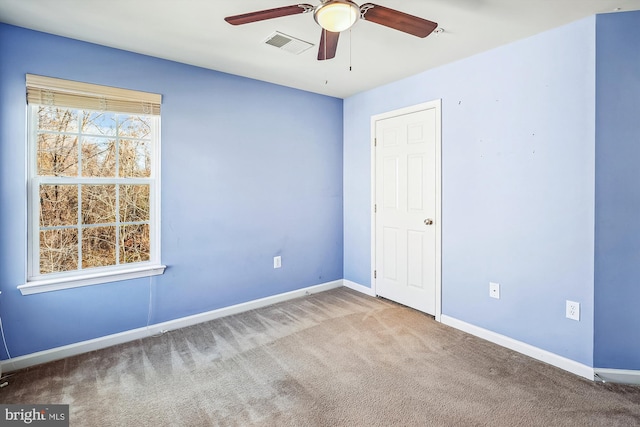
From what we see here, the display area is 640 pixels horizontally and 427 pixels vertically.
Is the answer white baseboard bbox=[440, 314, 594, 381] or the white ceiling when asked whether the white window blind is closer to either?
the white ceiling

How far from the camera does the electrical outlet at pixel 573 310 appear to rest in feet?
7.55

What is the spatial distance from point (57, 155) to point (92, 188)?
33cm

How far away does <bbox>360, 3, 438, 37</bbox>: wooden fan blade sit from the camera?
163 cm

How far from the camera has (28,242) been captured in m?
2.41

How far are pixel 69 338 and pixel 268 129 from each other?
2.56 metres

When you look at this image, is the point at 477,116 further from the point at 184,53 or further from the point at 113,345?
the point at 113,345

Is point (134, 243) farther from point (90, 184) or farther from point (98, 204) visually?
point (90, 184)

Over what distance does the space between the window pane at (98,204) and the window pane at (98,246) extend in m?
0.08

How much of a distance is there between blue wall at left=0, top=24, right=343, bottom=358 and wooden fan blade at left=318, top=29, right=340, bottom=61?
4.96 feet

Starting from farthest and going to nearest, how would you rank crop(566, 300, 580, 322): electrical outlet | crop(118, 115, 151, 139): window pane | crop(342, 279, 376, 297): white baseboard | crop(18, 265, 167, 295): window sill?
1. crop(342, 279, 376, 297): white baseboard
2. crop(118, 115, 151, 139): window pane
3. crop(18, 265, 167, 295): window sill
4. crop(566, 300, 580, 322): electrical outlet

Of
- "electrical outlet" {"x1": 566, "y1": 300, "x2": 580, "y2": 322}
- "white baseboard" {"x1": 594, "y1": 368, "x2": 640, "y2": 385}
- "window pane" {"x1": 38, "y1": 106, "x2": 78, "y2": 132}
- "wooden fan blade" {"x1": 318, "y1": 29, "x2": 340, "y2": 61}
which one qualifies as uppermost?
"wooden fan blade" {"x1": 318, "y1": 29, "x2": 340, "y2": 61}

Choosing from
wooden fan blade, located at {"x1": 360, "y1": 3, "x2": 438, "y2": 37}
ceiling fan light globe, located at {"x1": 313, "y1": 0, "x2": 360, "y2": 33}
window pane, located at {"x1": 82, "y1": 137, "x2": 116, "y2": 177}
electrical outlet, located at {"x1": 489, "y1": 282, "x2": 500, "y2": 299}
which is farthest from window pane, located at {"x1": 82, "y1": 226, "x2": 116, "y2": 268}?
electrical outlet, located at {"x1": 489, "y1": 282, "x2": 500, "y2": 299}

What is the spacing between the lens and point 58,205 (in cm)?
255

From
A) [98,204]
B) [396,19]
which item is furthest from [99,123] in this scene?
[396,19]
